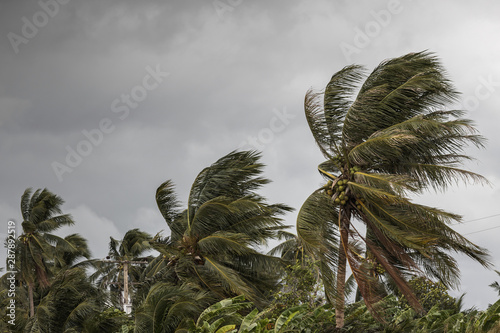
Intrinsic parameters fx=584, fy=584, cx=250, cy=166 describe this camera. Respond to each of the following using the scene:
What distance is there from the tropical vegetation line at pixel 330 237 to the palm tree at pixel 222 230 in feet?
0.13

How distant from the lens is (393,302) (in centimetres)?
2058

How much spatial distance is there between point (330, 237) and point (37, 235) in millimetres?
19914

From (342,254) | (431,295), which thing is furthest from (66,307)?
(431,295)

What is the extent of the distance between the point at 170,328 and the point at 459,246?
7.86 metres

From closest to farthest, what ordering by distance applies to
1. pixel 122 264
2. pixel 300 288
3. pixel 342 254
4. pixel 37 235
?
pixel 342 254, pixel 300 288, pixel 37 235, pixel 122 264

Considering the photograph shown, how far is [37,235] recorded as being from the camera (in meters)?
31.0

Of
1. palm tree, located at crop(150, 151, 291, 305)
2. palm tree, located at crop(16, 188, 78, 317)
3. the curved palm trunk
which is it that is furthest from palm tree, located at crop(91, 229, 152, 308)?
the curved palm trunk

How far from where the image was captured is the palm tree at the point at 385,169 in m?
15.1

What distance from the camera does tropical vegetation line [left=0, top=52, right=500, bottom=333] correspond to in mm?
15077

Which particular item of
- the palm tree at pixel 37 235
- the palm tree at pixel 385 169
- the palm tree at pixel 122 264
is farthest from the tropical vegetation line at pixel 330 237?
the palm tree at pixel 122 264

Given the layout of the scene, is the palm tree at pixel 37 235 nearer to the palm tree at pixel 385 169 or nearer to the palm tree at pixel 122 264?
the palm tree at pixel 122 264

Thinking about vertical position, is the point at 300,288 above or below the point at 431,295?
above

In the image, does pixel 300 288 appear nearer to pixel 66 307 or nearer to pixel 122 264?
pixel 66 307

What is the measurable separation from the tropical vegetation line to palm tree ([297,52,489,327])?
0.03 m
